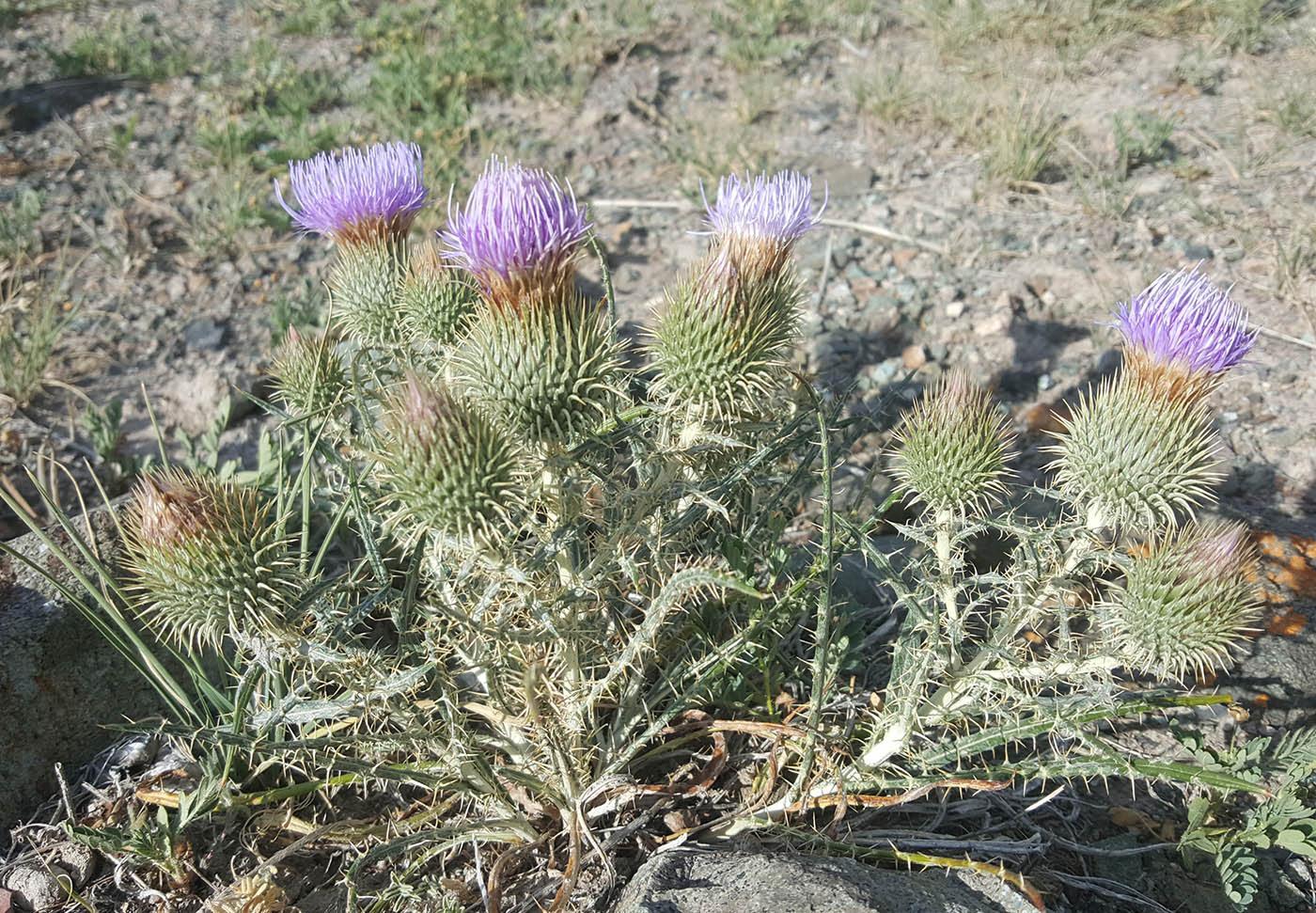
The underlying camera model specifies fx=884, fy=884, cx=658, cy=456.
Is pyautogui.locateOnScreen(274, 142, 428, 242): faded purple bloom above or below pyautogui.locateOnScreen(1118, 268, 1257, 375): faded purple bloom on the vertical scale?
above

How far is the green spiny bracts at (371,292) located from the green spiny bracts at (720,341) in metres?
1.12

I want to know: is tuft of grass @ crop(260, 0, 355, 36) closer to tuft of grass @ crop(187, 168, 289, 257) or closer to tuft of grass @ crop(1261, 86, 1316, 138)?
tuft of grass @ crop(187, 168, 289, 257)

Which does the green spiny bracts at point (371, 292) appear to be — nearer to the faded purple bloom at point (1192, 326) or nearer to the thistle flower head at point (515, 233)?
the thistle flower head at point (515, 233)

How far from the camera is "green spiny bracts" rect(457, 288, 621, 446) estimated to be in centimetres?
253

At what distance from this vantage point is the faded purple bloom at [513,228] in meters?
2.53

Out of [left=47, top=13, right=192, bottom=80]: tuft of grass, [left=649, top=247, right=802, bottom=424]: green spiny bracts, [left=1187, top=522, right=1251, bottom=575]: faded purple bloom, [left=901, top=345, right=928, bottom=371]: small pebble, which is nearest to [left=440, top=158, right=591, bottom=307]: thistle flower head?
[left=649, top=247, right=802, bottom=424]: green spiny bracts

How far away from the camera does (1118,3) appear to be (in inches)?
308

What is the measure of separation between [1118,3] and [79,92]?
9.20 meters

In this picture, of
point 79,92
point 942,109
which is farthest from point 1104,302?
point 79,92

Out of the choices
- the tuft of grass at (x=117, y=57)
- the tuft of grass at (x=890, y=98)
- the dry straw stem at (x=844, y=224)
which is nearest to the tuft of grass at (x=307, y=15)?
the tuft of grass at (x=117, y=57)

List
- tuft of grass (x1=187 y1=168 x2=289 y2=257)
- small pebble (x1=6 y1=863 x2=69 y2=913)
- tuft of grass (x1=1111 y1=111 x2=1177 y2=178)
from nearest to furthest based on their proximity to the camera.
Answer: small pebble (x1=6 y1=863 x2=69 y2=913), tuft of grass (x1=187 y1=168 x2=289 y2=257), tuft of grass (x1=1111 y1=111 x2=1177 y2=178)

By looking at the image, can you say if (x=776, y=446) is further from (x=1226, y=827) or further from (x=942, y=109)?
(x=942, y=109)

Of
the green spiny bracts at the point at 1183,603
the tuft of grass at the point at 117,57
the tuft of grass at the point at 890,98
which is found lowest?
the green spiny bracts at the point at 1183,603

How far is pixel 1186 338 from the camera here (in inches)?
106
